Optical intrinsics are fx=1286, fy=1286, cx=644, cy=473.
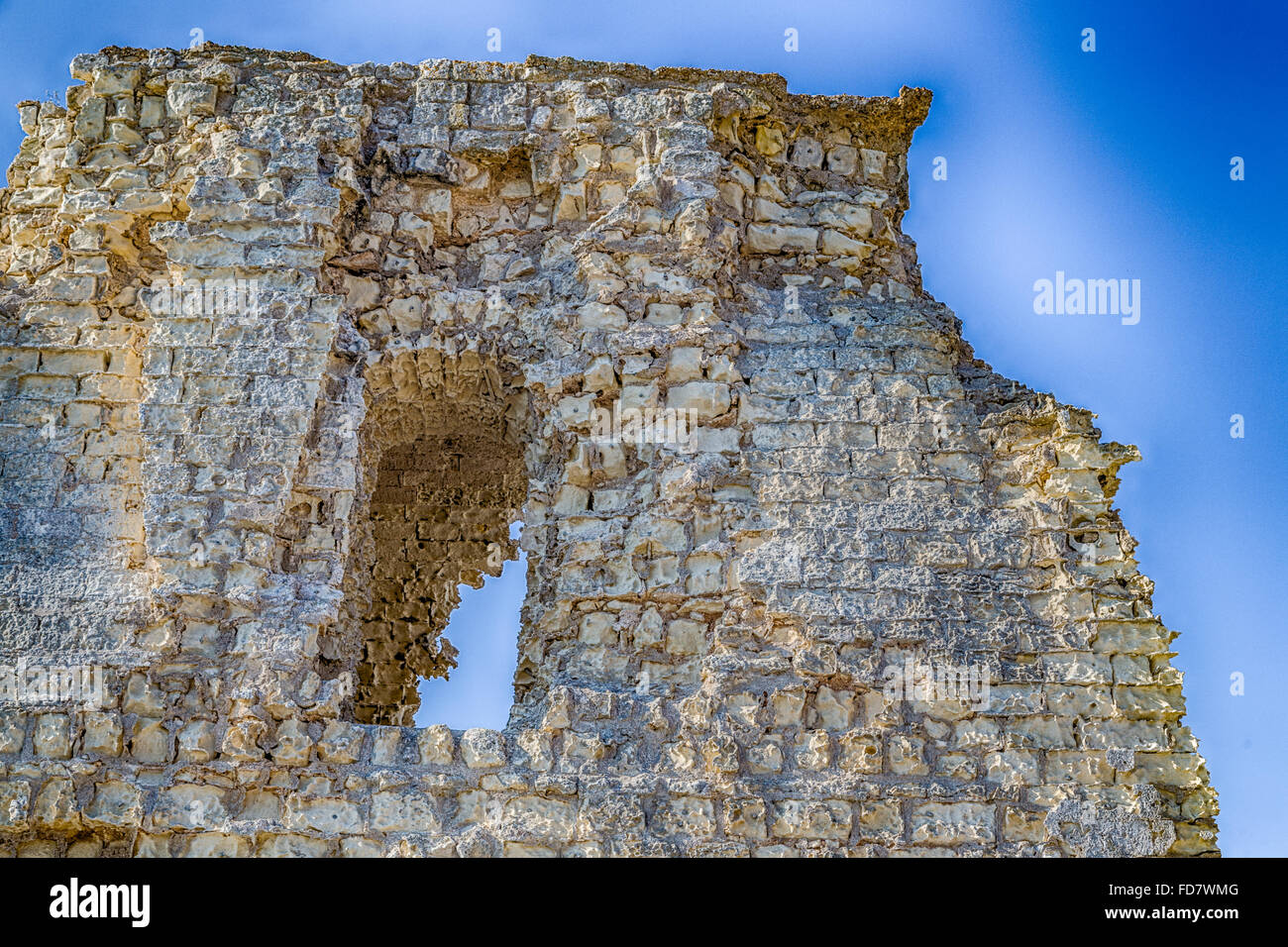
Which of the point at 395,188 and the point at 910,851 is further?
the point at 395,188

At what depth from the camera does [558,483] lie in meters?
5.83

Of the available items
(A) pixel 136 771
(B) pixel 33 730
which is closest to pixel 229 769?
(A) pixel 136 771

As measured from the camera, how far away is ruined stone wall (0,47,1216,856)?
5035mm

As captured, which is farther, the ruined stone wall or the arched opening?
the arched opening

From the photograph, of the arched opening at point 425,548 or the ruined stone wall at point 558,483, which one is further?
the arched opening at point 425,548

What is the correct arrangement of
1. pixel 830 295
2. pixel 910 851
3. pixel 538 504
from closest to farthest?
pixel 910 851, pixel 538 504, pixel 830 295

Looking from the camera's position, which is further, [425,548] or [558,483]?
[425,548]

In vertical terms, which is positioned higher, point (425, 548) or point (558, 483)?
point (425, 548)

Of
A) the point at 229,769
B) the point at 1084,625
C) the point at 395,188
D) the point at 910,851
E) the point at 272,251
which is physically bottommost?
the point at 910,851

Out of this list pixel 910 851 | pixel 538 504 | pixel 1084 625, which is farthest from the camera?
pixel 538 504

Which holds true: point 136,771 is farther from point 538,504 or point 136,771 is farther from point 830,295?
point 830,295

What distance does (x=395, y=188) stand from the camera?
6371mm

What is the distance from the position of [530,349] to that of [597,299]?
0.40 m

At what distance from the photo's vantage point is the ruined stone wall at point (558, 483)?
5.04 m
